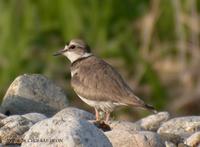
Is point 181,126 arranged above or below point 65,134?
below

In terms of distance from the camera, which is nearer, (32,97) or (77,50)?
(32,97)

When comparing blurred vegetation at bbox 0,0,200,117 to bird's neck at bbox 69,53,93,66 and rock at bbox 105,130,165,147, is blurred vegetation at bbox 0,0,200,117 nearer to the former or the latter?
bird's neck at bbox 69,53,93,66

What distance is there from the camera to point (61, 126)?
8.81 metres

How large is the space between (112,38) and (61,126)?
9.12 meters

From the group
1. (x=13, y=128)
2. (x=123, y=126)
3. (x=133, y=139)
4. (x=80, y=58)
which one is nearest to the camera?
(x=133, y=139)

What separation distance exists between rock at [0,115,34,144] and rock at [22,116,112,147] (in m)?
0.61

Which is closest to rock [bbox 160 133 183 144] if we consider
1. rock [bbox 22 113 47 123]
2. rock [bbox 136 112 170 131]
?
rock [bbox 136 112 170 131]

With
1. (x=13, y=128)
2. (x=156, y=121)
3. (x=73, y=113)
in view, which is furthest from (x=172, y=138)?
(x=13, y=128)

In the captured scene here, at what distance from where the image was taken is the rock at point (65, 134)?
8.70m

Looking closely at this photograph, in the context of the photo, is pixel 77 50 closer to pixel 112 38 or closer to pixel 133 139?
pixel 133 139

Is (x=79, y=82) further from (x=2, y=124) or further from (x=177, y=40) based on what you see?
(x=177, y=40)

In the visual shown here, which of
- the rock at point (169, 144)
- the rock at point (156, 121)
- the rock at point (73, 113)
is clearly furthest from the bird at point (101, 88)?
the rock at point (169, 144)

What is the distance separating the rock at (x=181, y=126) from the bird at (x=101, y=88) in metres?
0.19

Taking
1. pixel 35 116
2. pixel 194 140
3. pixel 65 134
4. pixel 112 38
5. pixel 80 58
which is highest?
pixel 80 58
